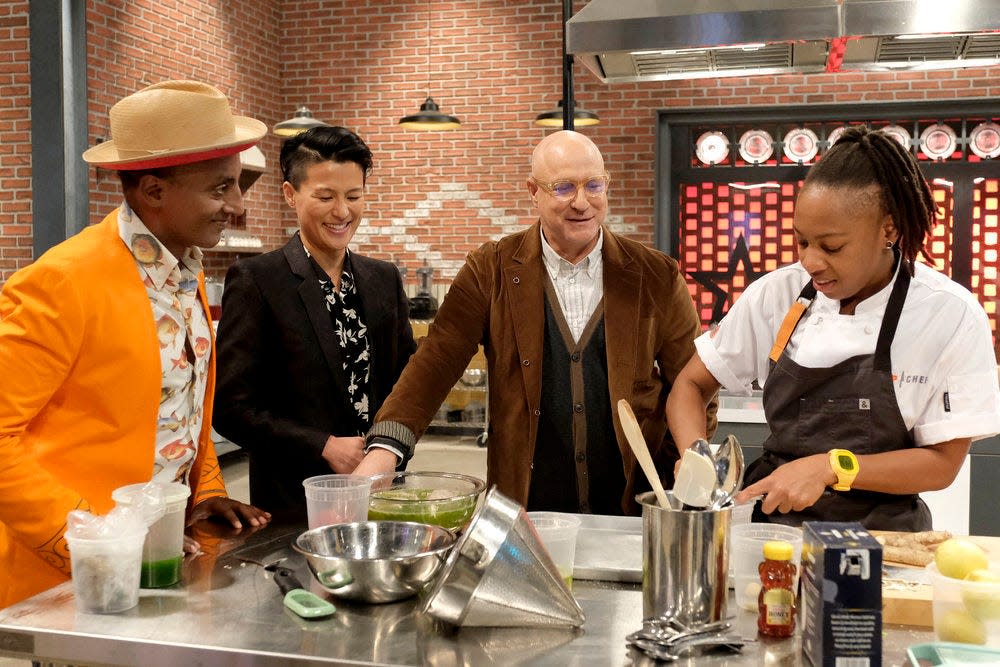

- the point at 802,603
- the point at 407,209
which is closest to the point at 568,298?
the point at 802,603

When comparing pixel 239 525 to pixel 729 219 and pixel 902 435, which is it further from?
pixel 729 219

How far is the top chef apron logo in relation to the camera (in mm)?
1913

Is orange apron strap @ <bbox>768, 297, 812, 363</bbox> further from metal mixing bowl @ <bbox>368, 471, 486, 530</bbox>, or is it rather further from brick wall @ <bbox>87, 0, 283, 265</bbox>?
brick wall @ <bbox>87, 0, 283, 265</bbox>

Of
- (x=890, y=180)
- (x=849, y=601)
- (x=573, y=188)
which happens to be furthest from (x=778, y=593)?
(x=573, y=188)

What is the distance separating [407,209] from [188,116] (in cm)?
751

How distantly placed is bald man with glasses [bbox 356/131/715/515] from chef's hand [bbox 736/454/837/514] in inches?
27.6

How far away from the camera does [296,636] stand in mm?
1437

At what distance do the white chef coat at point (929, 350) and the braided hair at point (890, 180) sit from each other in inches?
3.6

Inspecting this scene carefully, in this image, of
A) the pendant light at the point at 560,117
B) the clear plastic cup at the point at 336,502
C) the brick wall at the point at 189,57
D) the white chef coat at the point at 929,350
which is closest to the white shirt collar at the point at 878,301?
the white chef coat at the point at 929,350

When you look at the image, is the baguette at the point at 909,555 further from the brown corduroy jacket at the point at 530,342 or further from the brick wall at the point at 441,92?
the brick wall at the point at 441,92

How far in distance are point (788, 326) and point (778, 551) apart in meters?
0.80

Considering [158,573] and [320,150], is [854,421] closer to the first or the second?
[158,573]

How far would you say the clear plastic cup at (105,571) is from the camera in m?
1.52

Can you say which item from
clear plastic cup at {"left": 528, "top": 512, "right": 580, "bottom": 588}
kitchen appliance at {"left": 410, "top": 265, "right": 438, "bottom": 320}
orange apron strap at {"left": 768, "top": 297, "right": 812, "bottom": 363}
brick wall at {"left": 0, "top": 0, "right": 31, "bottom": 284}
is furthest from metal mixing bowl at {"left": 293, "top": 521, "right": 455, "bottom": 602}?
kitchen appliance at {"left": 410, "top": 265, "right": 438, "bottom": 320}
